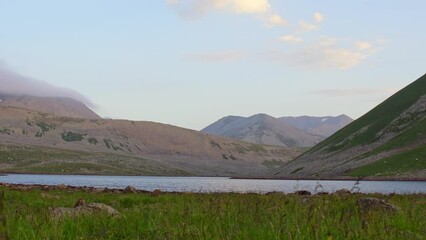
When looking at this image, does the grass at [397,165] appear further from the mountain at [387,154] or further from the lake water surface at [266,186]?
the lake water surface at [266,186]

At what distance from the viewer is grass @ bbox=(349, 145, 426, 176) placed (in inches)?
5595

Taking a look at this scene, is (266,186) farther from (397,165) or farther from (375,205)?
(375,205)

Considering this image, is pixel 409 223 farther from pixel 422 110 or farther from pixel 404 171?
pixel 422 110

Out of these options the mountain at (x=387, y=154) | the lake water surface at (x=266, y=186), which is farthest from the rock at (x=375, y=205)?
the mountain at (x=387, y=154)

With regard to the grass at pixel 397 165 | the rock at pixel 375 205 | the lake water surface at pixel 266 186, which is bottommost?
the lake water surface at pixel 266 186

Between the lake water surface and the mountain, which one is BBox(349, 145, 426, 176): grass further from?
the lake water surface

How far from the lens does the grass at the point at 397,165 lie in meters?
142

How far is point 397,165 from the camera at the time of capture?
148 m

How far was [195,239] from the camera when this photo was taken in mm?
6793

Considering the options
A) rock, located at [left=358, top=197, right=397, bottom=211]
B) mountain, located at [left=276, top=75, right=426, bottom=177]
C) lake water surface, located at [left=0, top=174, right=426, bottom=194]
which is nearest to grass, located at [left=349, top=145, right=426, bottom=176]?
mountain, located at [left=276, top=75, right=426, bottom=177]

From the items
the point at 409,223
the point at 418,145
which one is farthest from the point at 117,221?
the point at 418,145

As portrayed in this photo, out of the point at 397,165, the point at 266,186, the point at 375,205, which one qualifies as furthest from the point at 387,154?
the point at 375,205

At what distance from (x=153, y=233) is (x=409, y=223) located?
4610 millimetres

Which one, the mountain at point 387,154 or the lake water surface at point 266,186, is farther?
the mountain at point 387,154
